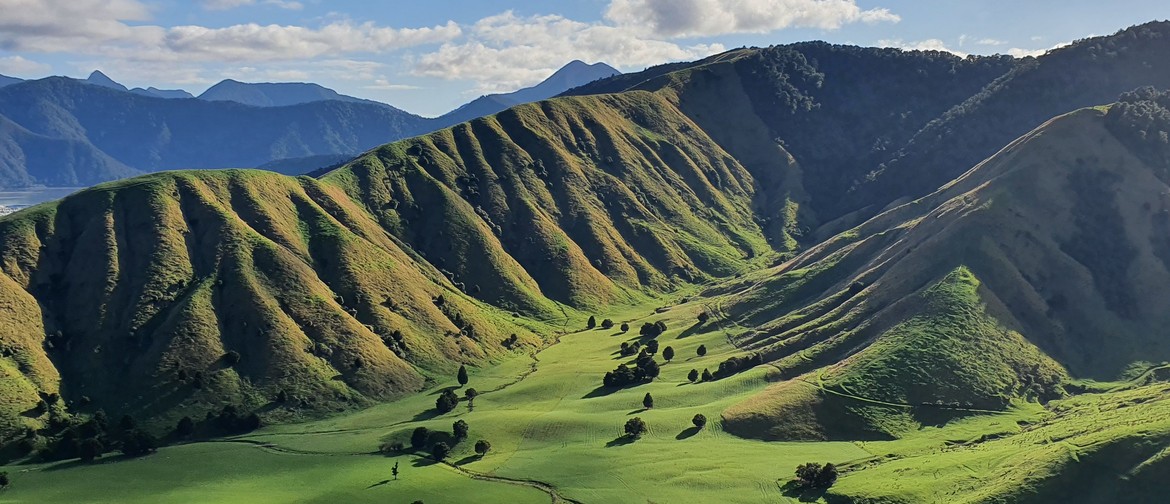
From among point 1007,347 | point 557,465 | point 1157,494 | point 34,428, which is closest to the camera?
point 1157,494

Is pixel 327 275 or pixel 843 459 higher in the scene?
pixel 327 275

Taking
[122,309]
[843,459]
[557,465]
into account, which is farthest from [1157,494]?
[122,309]

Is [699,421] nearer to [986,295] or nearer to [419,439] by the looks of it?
[419,439]

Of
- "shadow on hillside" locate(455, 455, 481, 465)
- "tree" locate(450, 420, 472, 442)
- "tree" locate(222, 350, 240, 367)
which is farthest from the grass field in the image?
"tree" locate(222, 350, 240, 367)

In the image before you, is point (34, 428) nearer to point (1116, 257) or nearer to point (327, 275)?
point (327, 275)

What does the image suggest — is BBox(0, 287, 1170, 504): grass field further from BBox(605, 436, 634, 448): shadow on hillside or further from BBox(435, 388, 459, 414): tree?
BBox(435, 388, 459, 414): tree

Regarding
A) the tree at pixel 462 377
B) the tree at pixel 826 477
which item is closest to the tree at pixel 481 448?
the tree at pixel 462 377

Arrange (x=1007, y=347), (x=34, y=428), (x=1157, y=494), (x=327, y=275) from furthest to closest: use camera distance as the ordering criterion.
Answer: (x=327, y=275) < (x=1007, y=347) < (x=34, y=428) < (x=1157, y=494)
